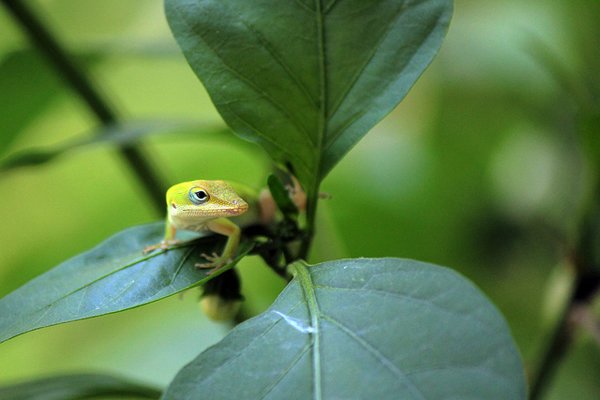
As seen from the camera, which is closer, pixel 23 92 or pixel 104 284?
pixel 104 284

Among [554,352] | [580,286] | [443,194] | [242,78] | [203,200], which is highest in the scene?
[242,78]

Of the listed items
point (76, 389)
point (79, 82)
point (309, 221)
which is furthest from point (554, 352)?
point (79, 82)

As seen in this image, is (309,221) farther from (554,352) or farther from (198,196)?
(554,352)

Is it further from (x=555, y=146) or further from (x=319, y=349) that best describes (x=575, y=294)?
(x=555, y=146)

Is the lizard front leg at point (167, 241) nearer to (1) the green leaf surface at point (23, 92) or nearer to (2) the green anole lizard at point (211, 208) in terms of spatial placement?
(2) the green anole lizard at point (211, 208)

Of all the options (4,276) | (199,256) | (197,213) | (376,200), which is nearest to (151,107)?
(4,276)

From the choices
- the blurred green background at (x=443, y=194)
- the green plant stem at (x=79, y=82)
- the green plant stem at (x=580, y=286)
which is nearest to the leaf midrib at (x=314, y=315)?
the green plant stem at (x=580, y=286)
